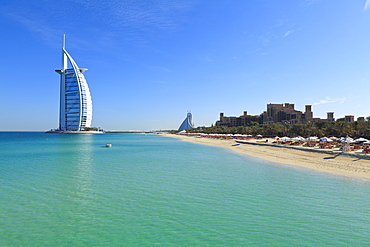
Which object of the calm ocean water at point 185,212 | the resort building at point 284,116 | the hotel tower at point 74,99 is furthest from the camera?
the hotel tower at point 74,99

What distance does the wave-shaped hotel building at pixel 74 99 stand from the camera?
14150cm

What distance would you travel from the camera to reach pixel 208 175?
54.6 feet

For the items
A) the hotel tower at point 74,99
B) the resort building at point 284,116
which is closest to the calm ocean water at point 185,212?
the resort building at point 284,116

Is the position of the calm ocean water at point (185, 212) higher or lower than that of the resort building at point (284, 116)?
lower

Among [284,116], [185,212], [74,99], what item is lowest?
[185,212]

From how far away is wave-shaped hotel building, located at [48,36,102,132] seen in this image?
14150 cm

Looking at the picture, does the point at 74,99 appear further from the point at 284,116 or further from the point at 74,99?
the point at 284,116

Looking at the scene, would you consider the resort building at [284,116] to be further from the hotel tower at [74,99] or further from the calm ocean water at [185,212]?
the calm ocean water at [185,212]

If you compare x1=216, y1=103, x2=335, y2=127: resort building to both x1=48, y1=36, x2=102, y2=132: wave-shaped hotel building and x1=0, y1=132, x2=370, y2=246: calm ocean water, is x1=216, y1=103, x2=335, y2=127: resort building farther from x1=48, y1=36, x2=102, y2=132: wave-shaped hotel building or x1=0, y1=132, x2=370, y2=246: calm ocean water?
x1=0, y1=132, x2=370, y2=246: calm ocean water

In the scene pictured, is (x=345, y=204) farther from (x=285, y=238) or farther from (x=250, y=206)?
(x=285, y=238)

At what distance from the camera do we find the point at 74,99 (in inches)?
5595

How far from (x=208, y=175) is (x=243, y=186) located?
148 inches

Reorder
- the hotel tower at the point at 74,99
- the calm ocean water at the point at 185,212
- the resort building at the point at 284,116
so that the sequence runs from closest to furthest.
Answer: the calm ocean water at the point at 185,212 → the resort building at the point at 284,116 → the hotel tower at the point at 74,99

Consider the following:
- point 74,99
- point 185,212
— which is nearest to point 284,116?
point 74,99
